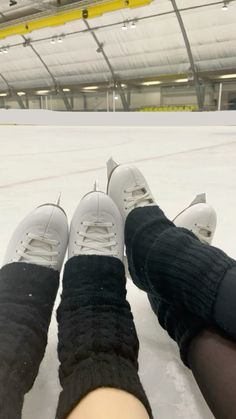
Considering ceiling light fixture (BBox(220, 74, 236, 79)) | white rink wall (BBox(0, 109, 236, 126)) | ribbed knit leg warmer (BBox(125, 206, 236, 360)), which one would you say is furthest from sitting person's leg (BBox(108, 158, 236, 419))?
ceiling light fixture (BBox(220, 74, 236, 79))

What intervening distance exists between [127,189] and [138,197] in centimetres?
5

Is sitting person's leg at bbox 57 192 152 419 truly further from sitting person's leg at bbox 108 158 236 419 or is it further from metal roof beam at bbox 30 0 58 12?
metal roof beam at bbox 30 0 58 12

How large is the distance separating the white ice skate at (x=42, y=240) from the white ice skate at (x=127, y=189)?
16cm

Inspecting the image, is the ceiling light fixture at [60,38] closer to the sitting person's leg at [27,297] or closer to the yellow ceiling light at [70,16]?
the yellow ceiling light at [70,16]

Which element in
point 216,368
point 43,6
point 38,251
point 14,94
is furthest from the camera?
point 14,94

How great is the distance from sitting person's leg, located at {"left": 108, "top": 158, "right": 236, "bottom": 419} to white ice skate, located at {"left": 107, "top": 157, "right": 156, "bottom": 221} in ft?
0.61

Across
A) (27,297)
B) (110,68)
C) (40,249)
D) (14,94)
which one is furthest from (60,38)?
(27,297)

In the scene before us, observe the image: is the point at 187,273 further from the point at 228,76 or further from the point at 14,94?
the point at 14,94

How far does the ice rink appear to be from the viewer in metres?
0.45

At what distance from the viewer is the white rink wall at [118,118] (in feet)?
18.3

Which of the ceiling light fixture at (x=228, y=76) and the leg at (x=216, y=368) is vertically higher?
the ceiling light fixture at (x=228, y=76)

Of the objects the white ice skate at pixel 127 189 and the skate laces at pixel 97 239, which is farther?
the white ice skate at pixel 127 189

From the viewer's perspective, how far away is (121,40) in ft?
34.7

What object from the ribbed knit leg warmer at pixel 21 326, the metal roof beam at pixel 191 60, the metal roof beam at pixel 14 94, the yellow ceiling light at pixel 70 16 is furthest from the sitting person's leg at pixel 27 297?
the metal roof beam at pixel 14 94
